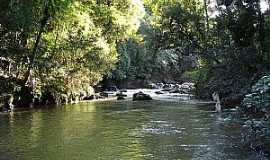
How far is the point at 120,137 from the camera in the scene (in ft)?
55.8

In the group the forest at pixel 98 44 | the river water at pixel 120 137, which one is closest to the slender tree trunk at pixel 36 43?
the forest at pixel 98 44

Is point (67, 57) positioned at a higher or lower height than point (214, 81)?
higher

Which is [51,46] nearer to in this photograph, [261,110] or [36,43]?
[36,43]

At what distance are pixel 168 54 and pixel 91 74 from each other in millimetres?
37526

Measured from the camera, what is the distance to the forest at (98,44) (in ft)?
91.6

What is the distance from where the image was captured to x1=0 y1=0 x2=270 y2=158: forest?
2791 cm

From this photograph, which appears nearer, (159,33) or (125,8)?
(159,33)

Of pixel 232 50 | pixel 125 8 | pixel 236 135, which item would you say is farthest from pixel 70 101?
pixel 236 135

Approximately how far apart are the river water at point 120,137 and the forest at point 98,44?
189 inches

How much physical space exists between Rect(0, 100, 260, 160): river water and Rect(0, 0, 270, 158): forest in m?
4.79

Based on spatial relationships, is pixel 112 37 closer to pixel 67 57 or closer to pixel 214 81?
pixel 67 57

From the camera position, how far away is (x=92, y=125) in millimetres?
20906

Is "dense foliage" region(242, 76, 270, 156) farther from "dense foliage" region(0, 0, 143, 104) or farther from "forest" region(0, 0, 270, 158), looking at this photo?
"dense foliage" region(0, 0, 143, 104)

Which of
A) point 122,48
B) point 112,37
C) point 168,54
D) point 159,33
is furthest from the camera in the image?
point 168,54
